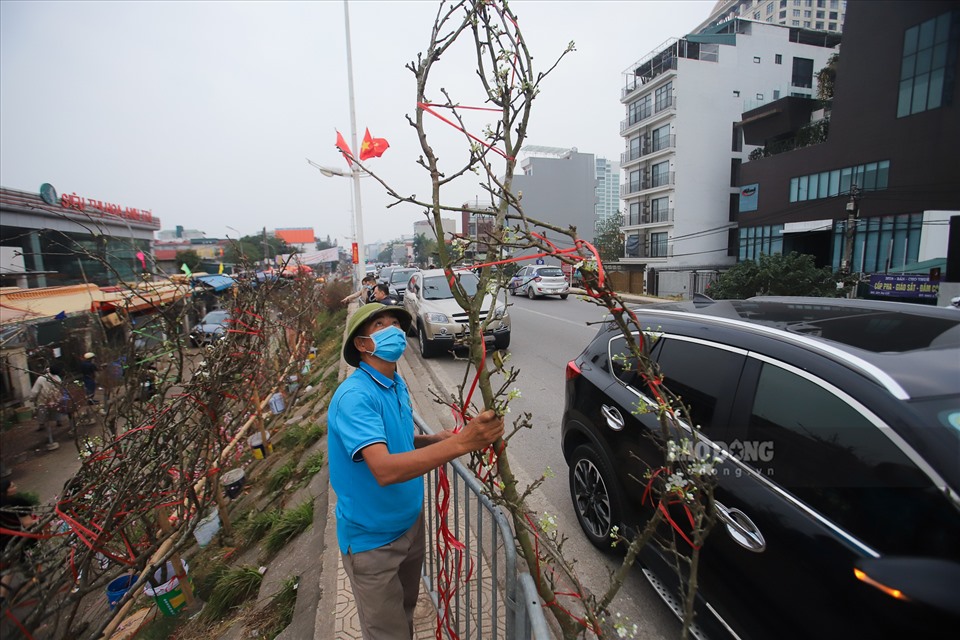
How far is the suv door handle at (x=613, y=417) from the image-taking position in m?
2.85

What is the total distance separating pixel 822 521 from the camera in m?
1.71

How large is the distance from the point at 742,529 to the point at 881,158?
2752 centimetres

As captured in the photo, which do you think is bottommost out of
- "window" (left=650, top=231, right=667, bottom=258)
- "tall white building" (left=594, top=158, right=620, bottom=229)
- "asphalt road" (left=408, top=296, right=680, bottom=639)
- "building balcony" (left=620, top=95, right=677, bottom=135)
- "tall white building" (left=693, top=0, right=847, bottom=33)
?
"asphalt road" (left=408, top=296, right=680, bottom=639)

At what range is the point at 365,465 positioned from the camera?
72.2 inches

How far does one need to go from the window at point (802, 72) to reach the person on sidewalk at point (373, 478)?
46724 millimetres

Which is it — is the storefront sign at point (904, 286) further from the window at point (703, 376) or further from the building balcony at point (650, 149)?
the building balcony at point (650, 149)

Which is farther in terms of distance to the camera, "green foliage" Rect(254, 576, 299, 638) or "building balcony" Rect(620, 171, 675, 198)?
"building balcony" Rect(620, 171, 675, 198)

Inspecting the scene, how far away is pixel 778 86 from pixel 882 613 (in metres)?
44.9

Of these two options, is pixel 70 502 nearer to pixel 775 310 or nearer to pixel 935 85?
pixel 775 310

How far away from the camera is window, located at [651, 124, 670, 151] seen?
34500 mm

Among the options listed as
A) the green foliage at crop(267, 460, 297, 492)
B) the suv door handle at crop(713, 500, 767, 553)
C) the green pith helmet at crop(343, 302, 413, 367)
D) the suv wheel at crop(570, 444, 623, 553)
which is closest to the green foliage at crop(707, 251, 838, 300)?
the suv wheel at crop(570, 444, 623, 553)

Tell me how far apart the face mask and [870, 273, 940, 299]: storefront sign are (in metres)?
16.3

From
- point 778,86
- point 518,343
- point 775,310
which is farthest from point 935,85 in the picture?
point 775,310

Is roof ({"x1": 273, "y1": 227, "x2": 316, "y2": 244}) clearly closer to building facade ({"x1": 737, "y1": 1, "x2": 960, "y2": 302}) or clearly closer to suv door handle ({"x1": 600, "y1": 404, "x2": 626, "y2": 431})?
building facade ({"x1": 737, "y1": 1, "x2": 960, "y2": 302})
